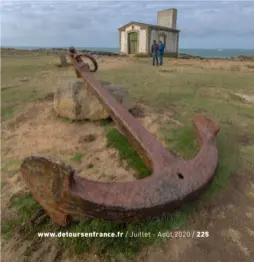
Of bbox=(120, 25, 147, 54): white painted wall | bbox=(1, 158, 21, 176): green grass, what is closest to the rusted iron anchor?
bbox=(1, 158, 21, 176): green grass

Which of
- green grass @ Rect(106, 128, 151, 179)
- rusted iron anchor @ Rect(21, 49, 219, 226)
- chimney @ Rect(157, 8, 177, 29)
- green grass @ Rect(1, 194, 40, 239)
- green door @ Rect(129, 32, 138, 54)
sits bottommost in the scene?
green grass @ Rect(1, 194, 40, 239)

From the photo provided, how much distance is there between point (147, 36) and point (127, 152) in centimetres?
1764

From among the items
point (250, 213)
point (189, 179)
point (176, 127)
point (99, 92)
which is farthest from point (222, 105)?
point (189, 179)

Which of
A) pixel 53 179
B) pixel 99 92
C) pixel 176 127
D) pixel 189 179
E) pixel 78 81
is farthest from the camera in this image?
pixel 78 81

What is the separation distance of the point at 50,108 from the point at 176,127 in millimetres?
2195

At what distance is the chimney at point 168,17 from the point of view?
73.6 ft

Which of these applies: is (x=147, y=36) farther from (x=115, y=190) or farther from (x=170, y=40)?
(x=115, y=190)

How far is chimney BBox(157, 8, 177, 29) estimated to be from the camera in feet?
73.6

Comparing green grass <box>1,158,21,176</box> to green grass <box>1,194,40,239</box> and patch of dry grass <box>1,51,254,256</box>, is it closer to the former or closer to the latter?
patch of dry grass <box>1,51,254,256</box>

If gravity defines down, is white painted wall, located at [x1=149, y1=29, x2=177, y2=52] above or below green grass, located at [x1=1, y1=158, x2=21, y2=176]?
above

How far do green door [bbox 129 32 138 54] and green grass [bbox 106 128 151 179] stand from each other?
1798 centimetres

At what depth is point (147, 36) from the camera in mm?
18422

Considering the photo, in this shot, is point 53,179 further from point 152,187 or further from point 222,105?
point 222,105

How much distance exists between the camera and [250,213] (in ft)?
5.82
